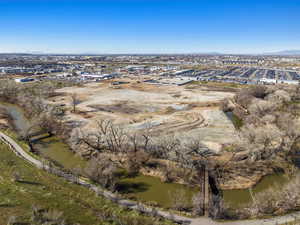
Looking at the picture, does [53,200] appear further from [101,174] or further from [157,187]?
[157,187]

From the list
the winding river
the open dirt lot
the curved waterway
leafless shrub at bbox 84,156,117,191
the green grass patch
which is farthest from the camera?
the open dirt lot

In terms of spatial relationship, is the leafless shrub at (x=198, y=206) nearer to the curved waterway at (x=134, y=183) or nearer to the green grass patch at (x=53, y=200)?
the green grass patch at (x=53, y=200)

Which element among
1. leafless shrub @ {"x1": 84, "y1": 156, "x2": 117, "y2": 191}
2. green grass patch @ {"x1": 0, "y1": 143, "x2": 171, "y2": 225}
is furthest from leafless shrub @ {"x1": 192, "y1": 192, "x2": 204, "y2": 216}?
leafless shrub @ {"x1": 84, "y1": 156, "x2": 117, "y2": 191}

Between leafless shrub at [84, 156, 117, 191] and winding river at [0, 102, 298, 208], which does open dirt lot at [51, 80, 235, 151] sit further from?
leafless shrub at [84, 156, 117, 191]

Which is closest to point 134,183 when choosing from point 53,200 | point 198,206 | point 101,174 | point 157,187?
point 157,187

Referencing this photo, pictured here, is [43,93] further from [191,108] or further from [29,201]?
[29,201]

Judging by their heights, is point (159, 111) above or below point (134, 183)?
above

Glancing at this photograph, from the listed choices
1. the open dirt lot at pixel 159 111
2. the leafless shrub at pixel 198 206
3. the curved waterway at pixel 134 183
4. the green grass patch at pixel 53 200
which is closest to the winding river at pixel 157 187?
the curved waterway at pixel 134 183

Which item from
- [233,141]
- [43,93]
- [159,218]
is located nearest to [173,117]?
[233,141]
